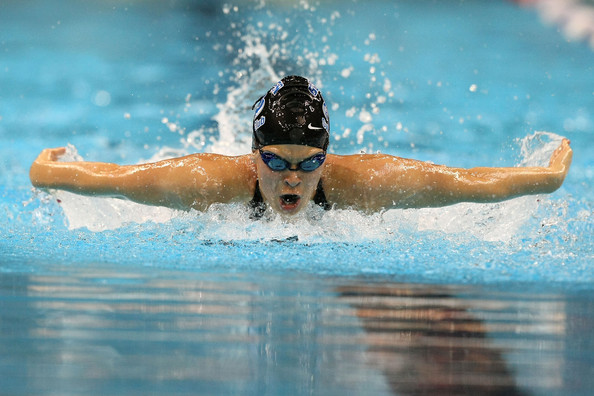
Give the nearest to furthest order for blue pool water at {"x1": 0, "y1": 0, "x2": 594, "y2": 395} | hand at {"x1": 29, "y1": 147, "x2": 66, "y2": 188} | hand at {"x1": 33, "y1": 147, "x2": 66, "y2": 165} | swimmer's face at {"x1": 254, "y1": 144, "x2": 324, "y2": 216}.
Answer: blue pool water at {"x1": 0, "y1": 0, "x2": 594, "y2": 395} < swimmer's face at {"x1": 254, "y1": 144, "x2": 324, "y2": 216} < hand at {"x1": 29, "y1": 147, "x2": 66, "y2": 188} < hand at {"x1": 33, "y1": 147, "x2": 66, "y2": 165}

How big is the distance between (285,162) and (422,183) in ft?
1.99

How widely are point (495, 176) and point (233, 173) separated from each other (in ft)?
3.70

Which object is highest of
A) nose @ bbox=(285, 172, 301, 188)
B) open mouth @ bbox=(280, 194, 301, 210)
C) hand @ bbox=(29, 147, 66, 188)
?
hand @ bbox=(29, 147, 66, 188)

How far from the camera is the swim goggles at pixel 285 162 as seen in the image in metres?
2.99

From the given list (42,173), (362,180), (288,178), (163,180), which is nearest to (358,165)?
(362,180)

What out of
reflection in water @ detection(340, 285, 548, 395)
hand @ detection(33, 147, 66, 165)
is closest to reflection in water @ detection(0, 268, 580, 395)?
reflection in water @ detection(340, 285, 548, 395)

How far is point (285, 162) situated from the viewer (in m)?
Result: 3.00

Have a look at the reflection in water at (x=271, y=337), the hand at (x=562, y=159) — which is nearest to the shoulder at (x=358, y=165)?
the hand at (x=562, y=159)

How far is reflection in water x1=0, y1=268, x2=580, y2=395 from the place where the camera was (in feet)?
4.95

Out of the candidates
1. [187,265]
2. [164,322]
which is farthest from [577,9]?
[164,322]

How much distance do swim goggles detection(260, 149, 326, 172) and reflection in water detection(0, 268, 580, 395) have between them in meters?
0.64

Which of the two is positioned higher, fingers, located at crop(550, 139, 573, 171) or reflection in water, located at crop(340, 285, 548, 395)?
fingers, located at crop(550, 139, 573, 171)

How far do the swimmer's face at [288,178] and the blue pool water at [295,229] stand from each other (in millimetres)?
165

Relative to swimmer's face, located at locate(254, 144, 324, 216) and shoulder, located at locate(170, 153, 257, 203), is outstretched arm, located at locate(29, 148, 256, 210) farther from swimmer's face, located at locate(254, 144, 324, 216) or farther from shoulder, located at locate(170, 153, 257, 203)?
swimmer's face, located at locate(254, 144, 324, 216)
